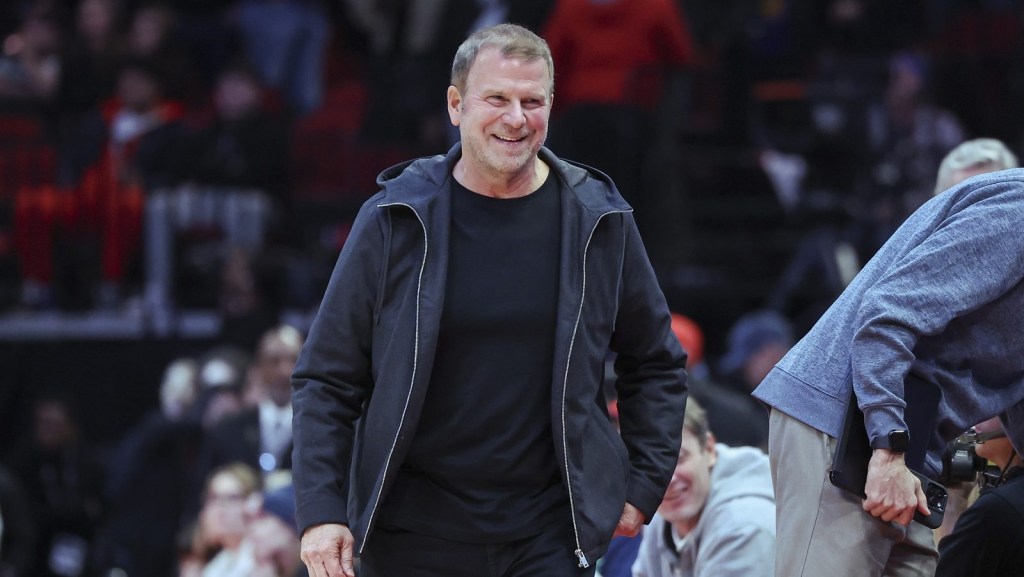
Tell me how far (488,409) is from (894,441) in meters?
0.90

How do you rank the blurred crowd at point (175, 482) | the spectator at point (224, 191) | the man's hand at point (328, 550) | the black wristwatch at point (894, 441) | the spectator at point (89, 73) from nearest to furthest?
the black wristwatch at point (894, 441) → the man's hand at point (328, 550) → the blurred crowd at point (175, 482) → the spectator at point (224, 191) → the spectator at point (89, 73)

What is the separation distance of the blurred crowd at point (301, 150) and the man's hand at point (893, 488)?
15.9 feet

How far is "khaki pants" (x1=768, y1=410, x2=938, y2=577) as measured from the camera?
3820 millimetres

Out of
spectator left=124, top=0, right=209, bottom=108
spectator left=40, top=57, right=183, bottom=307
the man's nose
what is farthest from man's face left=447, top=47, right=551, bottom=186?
spectator left=124, top=0, right=209, bottom=108

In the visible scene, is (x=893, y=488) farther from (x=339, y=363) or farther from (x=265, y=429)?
(x=265, y=429)

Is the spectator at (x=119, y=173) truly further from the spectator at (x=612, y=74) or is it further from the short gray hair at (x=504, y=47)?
the short gray hair at (x=504, y=47)

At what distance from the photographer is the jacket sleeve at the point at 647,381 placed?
4.02m

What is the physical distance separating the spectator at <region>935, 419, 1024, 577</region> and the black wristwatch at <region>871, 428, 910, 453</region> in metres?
0.45

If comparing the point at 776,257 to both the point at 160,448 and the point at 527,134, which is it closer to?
the point at 160,448

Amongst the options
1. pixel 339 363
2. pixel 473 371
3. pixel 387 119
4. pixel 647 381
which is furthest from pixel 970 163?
pixel 387 119

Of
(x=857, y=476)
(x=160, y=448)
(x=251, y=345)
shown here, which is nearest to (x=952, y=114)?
(x=251, y=345)

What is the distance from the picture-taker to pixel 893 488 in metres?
3.68

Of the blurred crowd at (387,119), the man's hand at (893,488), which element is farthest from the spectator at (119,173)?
the man's hand at (893,488)

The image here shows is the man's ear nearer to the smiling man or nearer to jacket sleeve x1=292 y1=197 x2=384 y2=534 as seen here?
the smiling man
